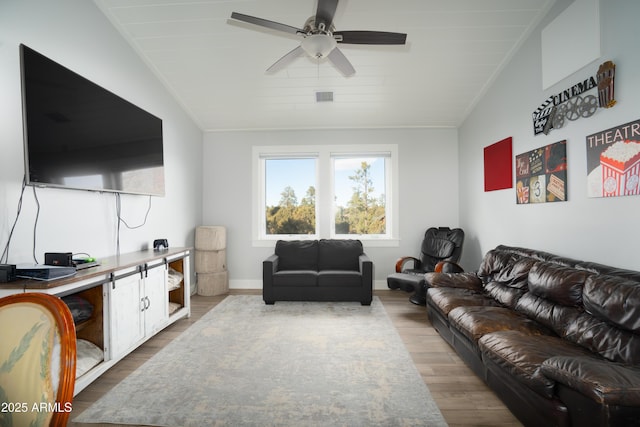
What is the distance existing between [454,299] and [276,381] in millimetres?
1766

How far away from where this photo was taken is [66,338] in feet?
2.52

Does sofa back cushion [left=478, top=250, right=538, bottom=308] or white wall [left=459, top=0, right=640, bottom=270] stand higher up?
white wall [left=459, top=0, right=640, bottom=270]

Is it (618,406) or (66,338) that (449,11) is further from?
(66,338)

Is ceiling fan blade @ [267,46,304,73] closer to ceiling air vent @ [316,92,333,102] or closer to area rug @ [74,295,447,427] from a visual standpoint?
ceiling air vent @ [316,92,333,102]

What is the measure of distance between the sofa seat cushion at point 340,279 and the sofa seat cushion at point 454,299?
1105 mm

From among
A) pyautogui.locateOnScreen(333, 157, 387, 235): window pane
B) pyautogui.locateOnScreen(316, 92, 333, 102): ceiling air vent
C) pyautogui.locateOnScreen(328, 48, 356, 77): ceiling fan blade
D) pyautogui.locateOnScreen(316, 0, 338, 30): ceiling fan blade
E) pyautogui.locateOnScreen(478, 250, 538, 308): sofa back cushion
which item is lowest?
pyautogui.locateOnScreen(478, 250, 538, 308): sofa back cushion

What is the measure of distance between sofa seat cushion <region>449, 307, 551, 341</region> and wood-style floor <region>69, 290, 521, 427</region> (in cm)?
33

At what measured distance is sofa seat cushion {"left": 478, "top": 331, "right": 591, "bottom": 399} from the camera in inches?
62.4

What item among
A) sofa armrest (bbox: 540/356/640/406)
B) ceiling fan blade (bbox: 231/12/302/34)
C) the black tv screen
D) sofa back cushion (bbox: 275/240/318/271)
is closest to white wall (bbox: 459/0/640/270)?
sofa armrest (bbox: 540/356/640/406)

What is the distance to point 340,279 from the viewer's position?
13.5 ft

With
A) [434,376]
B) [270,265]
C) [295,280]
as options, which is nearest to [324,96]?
[270,265]

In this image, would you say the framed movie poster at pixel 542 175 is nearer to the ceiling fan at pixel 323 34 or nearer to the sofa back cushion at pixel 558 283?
the sofa back cushion at pixel 558 283

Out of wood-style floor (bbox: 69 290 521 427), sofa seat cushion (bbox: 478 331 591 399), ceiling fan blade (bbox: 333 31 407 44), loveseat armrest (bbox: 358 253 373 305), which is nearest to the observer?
sofa seat cushion (bbox: 478 331 591 399)

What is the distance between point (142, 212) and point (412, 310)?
3.55m
